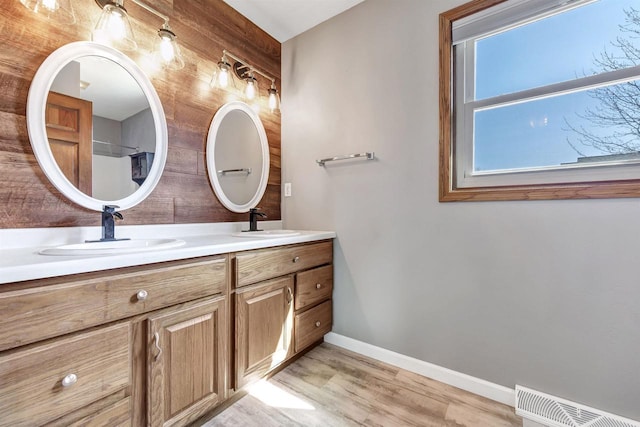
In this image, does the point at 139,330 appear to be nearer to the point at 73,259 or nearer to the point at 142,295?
the point at 142,295

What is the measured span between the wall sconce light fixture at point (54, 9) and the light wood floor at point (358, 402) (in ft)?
6.17

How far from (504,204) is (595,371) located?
2.61ft

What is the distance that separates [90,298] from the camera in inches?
33.1

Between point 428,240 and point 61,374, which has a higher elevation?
point 428,240

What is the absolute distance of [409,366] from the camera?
5.41ft

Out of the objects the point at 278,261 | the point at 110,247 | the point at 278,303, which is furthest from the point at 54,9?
the point at 278,303

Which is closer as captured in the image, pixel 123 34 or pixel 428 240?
pixel 123 34

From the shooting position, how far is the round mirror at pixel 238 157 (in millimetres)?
1807

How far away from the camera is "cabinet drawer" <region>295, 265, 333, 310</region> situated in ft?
5.52

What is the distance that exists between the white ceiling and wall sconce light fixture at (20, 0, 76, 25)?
3.16ft

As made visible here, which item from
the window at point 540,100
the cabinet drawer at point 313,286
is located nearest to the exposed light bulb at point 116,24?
the cabinet drawer at point 313,286

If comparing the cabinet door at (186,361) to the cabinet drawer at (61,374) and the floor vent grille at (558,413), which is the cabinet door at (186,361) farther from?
the floor vent grille at (558,413)

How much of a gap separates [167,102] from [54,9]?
0.53m

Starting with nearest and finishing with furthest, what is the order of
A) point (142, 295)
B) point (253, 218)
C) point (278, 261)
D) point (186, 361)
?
1. point (142, 295)
2. point (186, 361)
3. point (278, 261)
4. point (253, 218)
